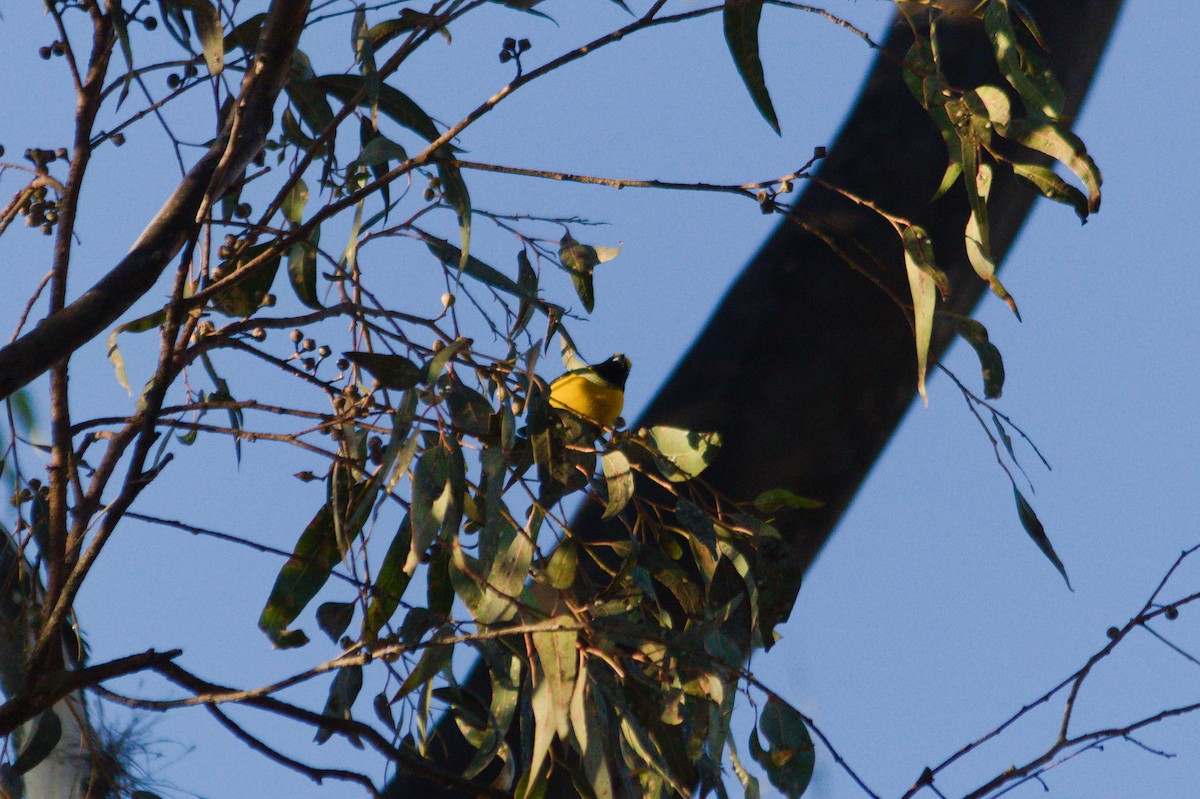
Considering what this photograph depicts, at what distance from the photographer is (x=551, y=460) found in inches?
38.1

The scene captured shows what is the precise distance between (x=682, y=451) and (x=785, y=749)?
31 cm

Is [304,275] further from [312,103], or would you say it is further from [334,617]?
[334,617]

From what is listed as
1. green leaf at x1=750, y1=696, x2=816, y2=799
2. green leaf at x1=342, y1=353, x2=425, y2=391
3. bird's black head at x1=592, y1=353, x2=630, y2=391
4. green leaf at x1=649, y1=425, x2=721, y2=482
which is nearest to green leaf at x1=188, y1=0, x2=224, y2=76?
green leaf at x1=342, y1=353, x2=425, y2=391

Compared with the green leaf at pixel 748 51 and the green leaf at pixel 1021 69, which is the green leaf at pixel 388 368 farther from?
the green leaf at pixel 1021 69

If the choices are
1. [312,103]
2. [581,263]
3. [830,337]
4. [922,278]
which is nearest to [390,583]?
[581,263]

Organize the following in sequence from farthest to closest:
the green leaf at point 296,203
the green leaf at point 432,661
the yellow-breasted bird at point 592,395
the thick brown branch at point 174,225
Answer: the yellow-breasted bird at point 592,395, the green leaf at point 296,203, the green leaf at point 432,661, the thick brown branch at point 174,225

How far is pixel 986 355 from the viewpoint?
109cm

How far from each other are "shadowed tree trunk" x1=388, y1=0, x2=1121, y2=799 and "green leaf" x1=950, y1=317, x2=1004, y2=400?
585mm

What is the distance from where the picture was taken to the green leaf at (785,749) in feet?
3.38

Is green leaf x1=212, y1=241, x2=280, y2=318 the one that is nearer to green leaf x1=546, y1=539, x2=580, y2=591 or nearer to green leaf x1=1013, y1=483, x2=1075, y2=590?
green leaf x1=546, y1=539, x2=580, y2=591

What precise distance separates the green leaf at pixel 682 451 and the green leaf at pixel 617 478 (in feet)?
0.19

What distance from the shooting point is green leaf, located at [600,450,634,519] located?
1038 millimetres

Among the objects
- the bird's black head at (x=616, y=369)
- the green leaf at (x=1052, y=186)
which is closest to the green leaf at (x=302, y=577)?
the green leaf at (x=1052, y=186)

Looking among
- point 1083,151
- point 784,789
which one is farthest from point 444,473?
point 1083,151
